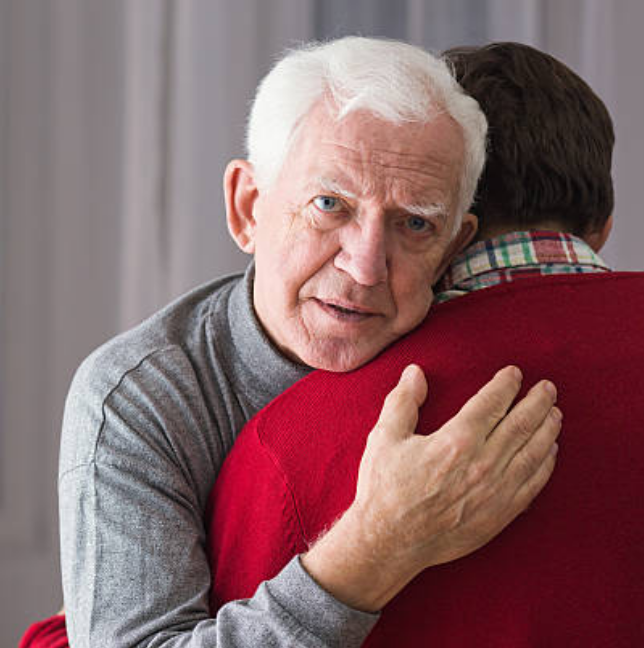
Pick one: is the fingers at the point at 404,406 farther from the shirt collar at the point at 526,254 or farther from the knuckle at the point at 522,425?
the shirt collar at the point at 526,254

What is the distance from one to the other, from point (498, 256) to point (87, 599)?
0.65 meters

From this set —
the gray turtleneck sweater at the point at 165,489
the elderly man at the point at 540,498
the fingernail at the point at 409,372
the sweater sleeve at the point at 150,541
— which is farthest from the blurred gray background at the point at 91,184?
the fingernail at the point at 409,372

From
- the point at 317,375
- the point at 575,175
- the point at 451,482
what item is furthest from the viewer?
the point at 575,175

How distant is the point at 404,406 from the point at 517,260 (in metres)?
0.29

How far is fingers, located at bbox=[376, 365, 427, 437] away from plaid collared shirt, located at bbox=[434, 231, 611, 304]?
Result: 8.1 inches

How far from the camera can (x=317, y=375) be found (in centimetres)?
109

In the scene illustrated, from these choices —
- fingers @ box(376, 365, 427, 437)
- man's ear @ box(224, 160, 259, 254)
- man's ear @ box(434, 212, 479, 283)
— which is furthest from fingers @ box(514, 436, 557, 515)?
man's ear @ box(224, 160, 259, 254)

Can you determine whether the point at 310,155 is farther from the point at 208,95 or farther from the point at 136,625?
the point at 208,95

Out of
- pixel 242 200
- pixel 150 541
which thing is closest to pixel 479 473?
pixel 150 541

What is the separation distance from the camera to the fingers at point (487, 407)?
973 millimetres

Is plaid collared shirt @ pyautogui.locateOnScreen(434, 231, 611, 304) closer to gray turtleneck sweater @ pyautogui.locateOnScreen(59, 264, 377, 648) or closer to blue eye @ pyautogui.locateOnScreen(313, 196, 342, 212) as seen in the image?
blue eye @ pyautogui.locateOnScreen(313, 196, 342, 212)

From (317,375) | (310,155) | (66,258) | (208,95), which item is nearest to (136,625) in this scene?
(317,375)

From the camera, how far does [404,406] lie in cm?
98

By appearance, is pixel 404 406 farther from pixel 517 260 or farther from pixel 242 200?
pixel 242 200
